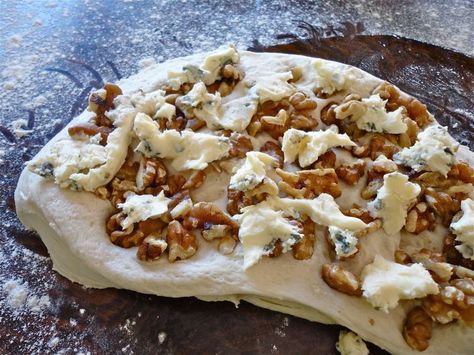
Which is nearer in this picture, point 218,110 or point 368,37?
point 218,110

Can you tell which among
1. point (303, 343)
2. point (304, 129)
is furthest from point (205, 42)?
point (303, 343)

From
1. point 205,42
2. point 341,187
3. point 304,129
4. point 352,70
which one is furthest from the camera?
point 205,42

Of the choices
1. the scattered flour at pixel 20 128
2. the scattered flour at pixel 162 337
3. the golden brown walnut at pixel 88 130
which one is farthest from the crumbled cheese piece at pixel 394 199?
the scattered flour at pixel 20 128

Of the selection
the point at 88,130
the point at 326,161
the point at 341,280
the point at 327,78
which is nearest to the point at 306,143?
the point at 326,161

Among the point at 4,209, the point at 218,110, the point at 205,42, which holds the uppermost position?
the point at 218,110

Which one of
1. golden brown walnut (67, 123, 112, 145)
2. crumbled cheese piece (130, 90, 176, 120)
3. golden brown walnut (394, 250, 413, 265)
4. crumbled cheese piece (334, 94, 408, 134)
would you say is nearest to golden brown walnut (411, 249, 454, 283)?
golden brown walnut (394, 250, 413, 265)

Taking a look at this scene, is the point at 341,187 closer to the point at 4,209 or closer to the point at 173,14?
the point at 4,209

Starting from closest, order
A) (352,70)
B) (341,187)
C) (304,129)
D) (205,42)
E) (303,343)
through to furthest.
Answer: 1. (303,343)
2. (341,187)
3. (304,129)
4. (352,70)
5. (205,42)
